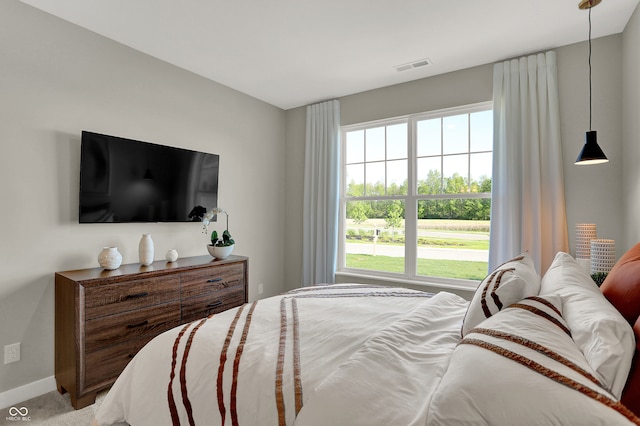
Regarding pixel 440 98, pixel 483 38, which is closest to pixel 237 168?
pixel 440 98

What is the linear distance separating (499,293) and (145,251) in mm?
2679

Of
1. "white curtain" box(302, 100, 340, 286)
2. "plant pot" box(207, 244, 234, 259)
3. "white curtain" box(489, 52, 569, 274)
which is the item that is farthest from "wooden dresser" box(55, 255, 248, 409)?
"white curtain" box(489, 52, 569, 274)

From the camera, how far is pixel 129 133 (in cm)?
294

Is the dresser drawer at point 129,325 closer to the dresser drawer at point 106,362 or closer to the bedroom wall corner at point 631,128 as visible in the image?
the dresser drawer at point 106,362

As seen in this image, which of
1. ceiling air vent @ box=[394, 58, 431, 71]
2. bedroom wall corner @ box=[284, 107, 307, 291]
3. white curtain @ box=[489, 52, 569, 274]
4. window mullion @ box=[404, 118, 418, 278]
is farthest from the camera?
bedroom wall corner @ box=[284, 107, 307, 291]

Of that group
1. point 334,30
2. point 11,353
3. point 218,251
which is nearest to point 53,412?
point 11,353

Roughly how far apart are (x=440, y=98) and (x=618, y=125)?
1524 millimetres

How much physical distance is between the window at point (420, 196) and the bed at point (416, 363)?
6.09ft

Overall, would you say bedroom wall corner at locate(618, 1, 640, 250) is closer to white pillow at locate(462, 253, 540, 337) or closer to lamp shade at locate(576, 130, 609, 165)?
lamp shade at locate(576, 130, 609, 165)

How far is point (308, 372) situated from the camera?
3.79 feet

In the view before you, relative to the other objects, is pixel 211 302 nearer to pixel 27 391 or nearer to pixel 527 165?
pixel 27 391

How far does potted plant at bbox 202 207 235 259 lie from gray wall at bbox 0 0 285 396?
0.64ft

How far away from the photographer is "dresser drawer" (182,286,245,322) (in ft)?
9.26

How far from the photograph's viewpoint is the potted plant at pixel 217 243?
327 centimetres
